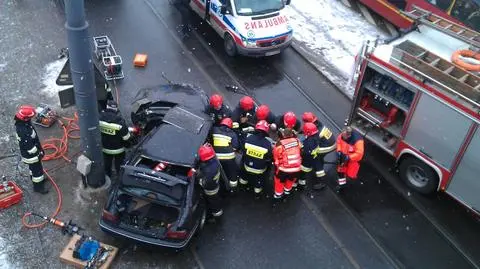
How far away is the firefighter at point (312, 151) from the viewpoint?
28.6ft

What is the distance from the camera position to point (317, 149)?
8.85m

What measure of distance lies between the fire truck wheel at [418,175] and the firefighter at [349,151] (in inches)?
45.2

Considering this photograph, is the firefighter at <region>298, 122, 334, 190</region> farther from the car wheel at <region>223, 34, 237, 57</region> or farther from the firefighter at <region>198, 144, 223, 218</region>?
the car wheel at <region>223, 34, 237, 57</region>

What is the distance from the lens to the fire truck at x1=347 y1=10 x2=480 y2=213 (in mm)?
8156

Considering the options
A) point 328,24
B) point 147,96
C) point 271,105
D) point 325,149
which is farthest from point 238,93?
point 328,24

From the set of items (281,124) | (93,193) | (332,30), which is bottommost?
(93,193)

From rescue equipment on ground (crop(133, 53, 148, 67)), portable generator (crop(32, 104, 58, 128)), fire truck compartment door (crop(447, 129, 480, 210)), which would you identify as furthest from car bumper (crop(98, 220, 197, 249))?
rescue equipment on ground (crop(133, 53, 148, 67))

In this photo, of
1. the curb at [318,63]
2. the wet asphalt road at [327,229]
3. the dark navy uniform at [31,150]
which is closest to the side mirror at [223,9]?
the wet asphalt road at [327,229]

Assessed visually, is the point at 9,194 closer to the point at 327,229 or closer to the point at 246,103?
the point at 246,103

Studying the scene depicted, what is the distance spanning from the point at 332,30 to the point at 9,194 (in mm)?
10410

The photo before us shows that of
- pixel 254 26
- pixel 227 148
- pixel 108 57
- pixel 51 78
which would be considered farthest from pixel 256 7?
pixel 227 148

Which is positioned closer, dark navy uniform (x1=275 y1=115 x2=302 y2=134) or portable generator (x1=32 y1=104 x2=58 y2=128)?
dark navy uniform (x1=275 y1=115 x2=302 y2=134)

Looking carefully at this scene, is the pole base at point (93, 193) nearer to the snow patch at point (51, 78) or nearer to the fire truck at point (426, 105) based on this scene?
the snow patch at point (51, 78)

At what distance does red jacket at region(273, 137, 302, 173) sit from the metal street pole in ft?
10.4
